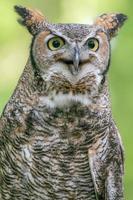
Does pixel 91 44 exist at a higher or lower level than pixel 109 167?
higher

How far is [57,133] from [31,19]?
58cm

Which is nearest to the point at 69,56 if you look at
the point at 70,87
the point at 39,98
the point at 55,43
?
the point at 55,43

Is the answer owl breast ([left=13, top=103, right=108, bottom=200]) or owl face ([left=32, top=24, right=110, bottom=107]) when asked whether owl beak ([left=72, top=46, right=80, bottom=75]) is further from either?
owl breast ([left=13, top=103, right=108, bottom=200])

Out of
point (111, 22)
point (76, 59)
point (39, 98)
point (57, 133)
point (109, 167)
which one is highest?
point (111, 22)

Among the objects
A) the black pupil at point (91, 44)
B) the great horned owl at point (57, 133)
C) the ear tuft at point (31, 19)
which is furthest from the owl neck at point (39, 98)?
the black pupil at point (91, 44)

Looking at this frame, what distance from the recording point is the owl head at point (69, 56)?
646cm

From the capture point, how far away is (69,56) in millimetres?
6434

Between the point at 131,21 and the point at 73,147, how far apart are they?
623 cm

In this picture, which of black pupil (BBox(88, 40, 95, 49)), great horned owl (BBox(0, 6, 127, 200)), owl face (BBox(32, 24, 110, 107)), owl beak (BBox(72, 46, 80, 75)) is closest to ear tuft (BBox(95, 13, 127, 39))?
great horned owl (BBox(0, 6, 127, 200))

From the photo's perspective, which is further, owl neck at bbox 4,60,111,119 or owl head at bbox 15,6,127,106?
owl neck at bbox 4,60,111,119

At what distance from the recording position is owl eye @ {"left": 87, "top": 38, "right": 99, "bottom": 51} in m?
6.50

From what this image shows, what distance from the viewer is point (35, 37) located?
663 cm

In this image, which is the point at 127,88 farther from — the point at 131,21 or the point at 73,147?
the point at 73,147

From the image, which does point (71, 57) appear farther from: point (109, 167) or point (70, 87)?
point (109, 167)
